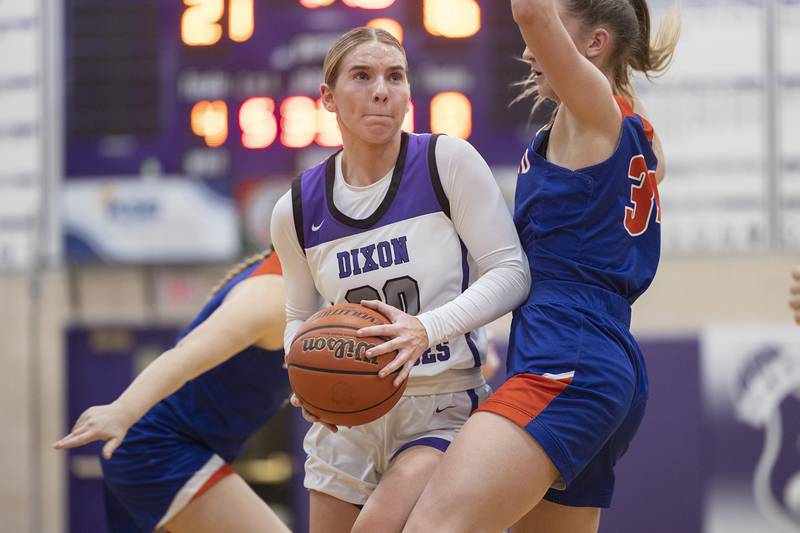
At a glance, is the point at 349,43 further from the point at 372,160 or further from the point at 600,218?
the point at 600,218

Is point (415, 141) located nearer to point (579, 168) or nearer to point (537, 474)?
point (579, 168)

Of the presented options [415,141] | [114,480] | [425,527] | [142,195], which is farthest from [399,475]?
[142,195]

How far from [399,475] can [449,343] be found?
0.36 metres

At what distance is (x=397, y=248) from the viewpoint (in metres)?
2.78

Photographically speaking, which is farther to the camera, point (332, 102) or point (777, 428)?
point (777, 428)

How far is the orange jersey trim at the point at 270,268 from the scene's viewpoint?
138 inches

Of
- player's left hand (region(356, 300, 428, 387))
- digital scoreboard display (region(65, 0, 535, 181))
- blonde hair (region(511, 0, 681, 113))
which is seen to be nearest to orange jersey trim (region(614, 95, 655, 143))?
blonde hair (region(511, 0, 681, 113))

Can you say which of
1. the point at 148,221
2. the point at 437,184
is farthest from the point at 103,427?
the point at 148,221

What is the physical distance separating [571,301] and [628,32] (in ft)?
2.33

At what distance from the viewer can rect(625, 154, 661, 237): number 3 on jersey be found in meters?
2.72

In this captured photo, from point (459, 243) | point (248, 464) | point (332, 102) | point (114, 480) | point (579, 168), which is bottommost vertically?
point (248, 464)

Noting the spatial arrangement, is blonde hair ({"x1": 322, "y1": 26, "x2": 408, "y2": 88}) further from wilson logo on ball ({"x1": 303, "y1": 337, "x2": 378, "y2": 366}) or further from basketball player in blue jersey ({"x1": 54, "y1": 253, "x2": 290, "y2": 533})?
basketball player in blue jersey ({"x1": 54, "y1": 253, "x2": 290, "y2": 533})

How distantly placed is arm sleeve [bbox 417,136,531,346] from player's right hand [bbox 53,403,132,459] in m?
1.06

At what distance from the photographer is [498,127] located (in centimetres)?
654
